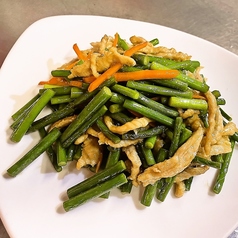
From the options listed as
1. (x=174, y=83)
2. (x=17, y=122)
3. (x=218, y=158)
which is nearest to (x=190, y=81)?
(x=174, y=83)

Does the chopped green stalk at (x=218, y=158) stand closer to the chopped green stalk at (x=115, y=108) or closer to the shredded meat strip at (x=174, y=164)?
the shredded meat strip at (x=174, y=164)

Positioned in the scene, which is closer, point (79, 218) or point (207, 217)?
point (79, 218)

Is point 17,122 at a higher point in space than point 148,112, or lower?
lower

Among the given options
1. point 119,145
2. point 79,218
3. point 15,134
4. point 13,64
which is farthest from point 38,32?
→ point 79,218

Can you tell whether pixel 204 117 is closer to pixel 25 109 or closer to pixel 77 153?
pixel 77 153

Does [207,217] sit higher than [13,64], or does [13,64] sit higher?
[13,64]

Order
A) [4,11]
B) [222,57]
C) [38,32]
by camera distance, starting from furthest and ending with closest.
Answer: [4,11]
[222,57]
[38,32]

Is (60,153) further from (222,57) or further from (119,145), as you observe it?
(222,57)
